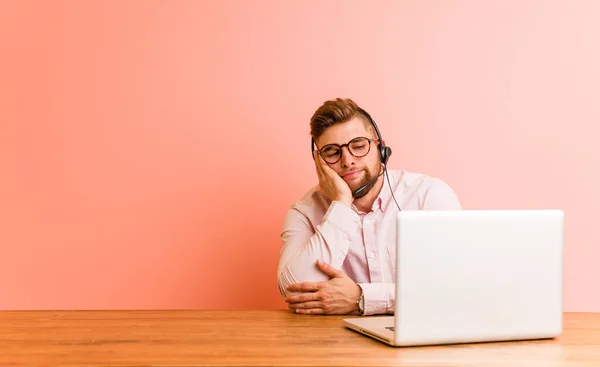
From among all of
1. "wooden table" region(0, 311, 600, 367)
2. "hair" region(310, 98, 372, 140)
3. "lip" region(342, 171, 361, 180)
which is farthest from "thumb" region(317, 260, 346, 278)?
"hair" region(310, 98, 372, 140)

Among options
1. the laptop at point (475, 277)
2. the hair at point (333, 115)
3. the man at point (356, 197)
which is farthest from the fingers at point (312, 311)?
the hair at point (333, 115)

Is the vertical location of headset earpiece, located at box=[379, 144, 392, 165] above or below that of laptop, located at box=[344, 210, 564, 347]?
above

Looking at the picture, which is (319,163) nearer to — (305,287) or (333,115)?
(333,115)

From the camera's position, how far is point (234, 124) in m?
2.94

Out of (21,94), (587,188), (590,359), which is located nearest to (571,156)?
(587,188)

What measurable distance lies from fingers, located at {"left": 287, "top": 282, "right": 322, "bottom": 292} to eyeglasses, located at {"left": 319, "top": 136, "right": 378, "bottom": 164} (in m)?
0.60

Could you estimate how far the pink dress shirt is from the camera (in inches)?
88.9

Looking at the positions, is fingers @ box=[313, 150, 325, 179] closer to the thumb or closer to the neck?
the neck

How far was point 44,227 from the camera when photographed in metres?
2.89

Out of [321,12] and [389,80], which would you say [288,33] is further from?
[389,80]

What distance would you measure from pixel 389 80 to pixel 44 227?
65.2 inches

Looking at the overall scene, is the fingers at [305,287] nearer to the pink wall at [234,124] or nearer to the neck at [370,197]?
the neck at [370,197]

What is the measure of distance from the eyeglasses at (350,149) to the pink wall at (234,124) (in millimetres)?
442

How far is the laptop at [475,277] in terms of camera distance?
149cm
